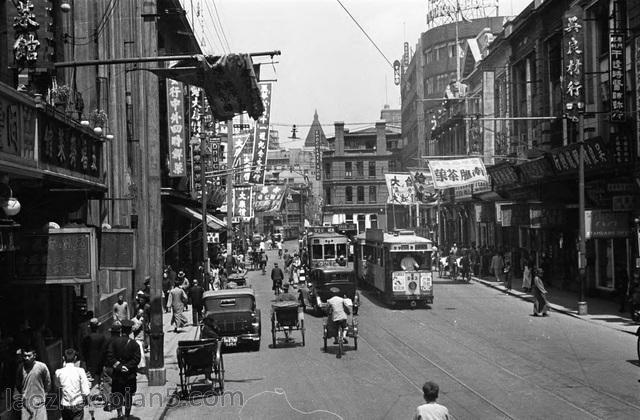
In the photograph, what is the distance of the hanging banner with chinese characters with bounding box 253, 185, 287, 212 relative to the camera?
206ft

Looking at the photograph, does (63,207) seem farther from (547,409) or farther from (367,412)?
(547,409)

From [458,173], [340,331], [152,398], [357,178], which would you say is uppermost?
[357,178]

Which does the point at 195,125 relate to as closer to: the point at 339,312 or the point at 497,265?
the point at 497,265

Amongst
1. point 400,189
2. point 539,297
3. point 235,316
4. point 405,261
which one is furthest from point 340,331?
point 400,189

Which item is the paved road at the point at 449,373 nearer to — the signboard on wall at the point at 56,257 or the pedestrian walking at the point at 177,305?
the pedestrian walking at the point at 177,305

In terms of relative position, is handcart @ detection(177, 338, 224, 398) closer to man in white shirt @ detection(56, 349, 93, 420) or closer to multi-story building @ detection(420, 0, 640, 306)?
man in white shirt @ detection(56, 349, 93, 420)

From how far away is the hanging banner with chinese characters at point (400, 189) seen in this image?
56969 mm

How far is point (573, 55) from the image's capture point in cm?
3306

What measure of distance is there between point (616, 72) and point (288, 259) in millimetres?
26314

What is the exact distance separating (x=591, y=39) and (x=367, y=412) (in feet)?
82.9

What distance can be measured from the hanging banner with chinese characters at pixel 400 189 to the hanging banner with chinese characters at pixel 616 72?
93.3 feet

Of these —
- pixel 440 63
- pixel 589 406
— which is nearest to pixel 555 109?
pixel 589 406

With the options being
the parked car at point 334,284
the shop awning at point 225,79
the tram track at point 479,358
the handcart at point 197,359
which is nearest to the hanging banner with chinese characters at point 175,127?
the parked car at point 334,284

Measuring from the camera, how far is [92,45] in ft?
77.3
